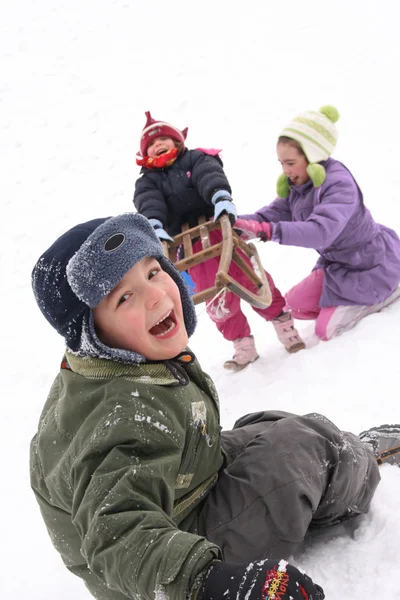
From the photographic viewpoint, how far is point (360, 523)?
4.98ft

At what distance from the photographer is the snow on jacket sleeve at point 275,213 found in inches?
130

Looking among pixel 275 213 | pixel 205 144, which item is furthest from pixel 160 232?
pixel 205 144

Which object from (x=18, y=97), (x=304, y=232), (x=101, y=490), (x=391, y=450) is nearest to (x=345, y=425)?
(x=391, y=450)

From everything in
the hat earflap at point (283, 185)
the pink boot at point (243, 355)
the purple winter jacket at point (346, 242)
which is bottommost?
the pink boot at point (243, 355)

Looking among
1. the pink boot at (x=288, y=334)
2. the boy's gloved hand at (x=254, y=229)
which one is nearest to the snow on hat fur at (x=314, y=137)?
the boy's gloved hand at (x=254, y=229)

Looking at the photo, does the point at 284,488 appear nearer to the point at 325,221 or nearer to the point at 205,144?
the point at 325,221

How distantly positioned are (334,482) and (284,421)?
8.3 inches

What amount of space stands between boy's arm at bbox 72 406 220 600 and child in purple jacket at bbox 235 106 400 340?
1.83 meters

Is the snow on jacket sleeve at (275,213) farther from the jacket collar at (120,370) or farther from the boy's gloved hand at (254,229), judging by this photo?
the jacket collar at (120,370)

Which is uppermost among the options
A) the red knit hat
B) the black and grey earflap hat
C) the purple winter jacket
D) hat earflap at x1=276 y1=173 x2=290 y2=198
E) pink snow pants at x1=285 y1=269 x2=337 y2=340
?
the red knit hat

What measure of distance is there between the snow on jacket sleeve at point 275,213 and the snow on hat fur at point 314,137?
1.28ft

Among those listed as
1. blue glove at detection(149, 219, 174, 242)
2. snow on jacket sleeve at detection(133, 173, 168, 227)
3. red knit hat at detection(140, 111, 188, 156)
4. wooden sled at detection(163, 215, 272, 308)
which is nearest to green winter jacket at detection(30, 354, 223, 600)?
wooden sled at detection(163, 215, 272, 308)

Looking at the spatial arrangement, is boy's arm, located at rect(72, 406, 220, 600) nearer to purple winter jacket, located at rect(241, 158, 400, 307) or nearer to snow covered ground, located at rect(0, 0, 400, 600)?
snow covered ground, located at rect(0, 0, 400, 600)

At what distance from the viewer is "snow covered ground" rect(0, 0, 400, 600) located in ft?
7.22
